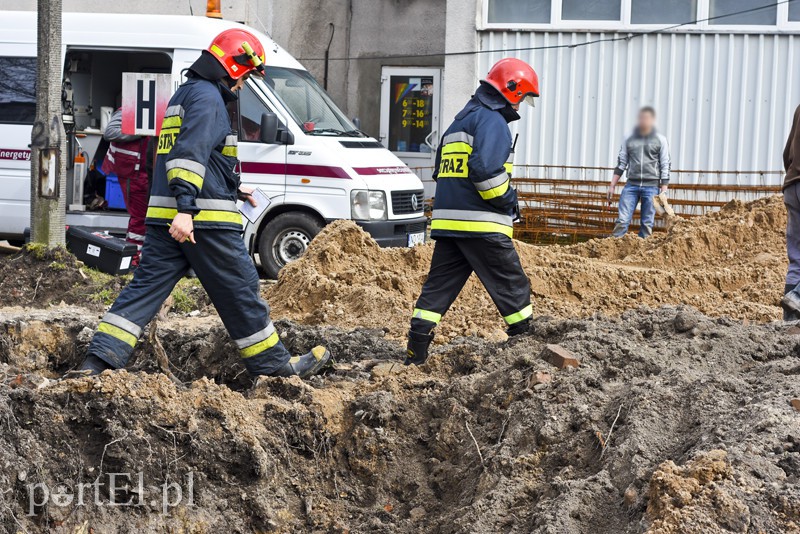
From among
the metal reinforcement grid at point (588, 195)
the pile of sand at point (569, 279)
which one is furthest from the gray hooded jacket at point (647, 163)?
the metal reinforcement grid at point (588, 195)

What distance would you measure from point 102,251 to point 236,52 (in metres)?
4.80

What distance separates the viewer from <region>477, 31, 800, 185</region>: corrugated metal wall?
14.3 metres

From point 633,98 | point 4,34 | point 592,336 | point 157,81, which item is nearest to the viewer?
point 592,336

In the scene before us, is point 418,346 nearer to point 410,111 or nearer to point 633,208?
point 633,208

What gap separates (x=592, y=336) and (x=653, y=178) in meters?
7.00

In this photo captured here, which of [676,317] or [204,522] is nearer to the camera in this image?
[204,522]

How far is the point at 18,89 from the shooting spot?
11.6m

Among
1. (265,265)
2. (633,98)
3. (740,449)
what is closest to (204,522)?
(740,449)

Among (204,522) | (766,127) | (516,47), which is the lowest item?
(204,522)

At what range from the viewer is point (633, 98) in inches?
562

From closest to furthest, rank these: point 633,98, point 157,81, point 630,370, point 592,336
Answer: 1. point 630,370
2. point 592,336
3. point 157,81
4. point 633,98

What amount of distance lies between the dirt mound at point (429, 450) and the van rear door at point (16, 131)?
6.39 metres

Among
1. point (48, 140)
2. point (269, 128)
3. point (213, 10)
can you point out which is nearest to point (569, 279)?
point (269, 128)

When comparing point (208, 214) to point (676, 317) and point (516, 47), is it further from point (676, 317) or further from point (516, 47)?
point (516, 47)
